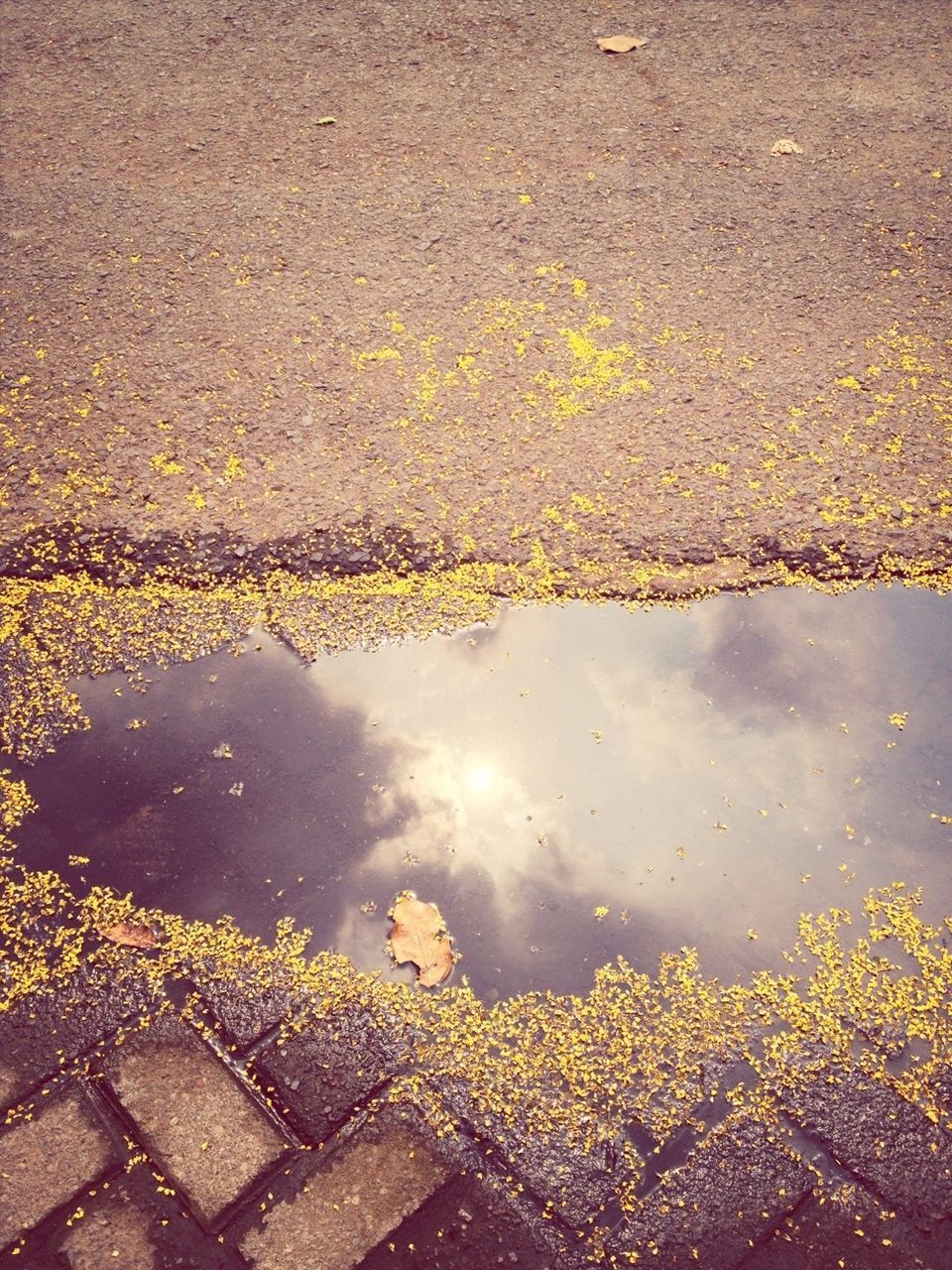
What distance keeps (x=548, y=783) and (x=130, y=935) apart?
118 centimetres

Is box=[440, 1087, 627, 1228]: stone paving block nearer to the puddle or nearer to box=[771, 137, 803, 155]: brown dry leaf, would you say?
the puddle

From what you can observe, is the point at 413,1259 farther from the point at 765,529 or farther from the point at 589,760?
the point at 765,529

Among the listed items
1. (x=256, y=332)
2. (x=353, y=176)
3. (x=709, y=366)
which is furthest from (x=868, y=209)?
(x=256, y=332)

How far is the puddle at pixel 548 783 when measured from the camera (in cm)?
232

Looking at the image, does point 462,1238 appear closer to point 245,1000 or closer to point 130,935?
point 245,1000

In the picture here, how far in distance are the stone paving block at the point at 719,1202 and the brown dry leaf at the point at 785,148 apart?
13.7 ft

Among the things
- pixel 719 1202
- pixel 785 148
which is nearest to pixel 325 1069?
pixel 719 1202

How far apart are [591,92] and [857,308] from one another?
2014 mm

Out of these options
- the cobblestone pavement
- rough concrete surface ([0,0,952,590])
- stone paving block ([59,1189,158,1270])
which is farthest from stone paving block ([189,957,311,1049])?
rough concrete surface ([0,0,952,590])

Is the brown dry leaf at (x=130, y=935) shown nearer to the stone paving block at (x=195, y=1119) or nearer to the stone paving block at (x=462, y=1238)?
the stone paving block at (x=195, y=1119)

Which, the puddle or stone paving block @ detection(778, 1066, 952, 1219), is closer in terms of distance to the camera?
stone paving block @ detection(778, 1066, 952, 1219)

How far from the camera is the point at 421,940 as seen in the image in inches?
89.4

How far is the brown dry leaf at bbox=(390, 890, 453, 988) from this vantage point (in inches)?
87.6

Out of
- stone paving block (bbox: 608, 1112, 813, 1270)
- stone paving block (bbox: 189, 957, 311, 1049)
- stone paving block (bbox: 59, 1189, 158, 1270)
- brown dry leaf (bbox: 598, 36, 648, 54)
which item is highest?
brown dry leaf (bbox: 598, 36, 648, 54)
